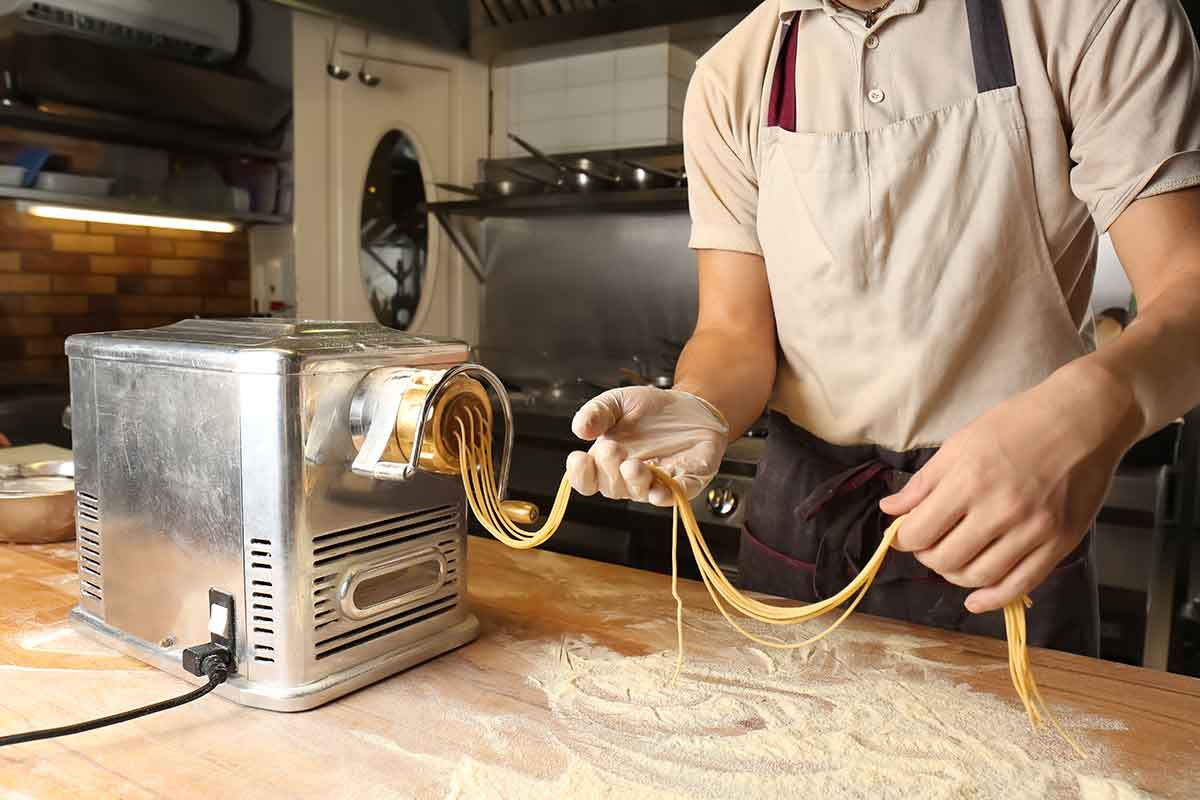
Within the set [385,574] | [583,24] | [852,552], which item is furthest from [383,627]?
[583,24]

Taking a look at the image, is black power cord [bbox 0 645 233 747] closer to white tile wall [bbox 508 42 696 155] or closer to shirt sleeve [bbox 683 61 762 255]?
shirt sleeve [bbox 683 61 762 255]

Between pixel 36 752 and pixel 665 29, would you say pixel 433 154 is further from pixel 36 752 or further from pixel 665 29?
pixel 36 752

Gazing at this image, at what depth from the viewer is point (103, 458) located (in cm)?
101

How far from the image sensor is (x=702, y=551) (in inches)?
35.7

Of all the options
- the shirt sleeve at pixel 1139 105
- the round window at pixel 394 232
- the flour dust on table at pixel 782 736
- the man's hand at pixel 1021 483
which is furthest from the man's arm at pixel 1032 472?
the round window at pixel 394 232

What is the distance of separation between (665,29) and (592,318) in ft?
3.55

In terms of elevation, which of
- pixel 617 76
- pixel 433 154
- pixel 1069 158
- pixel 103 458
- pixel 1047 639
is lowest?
pixel 1047 639

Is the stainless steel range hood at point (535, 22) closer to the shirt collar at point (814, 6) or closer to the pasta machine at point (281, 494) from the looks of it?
the shirt collar at point (814, 6)

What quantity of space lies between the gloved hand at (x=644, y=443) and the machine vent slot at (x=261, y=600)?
0.30 metres

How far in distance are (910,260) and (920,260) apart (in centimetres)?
1

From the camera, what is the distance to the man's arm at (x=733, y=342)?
4.04 ft

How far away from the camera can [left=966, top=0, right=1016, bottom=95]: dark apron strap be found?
3.70ft

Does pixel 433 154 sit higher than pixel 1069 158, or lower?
higher

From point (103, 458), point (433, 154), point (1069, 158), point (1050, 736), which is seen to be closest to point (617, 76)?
point (433, 154)
